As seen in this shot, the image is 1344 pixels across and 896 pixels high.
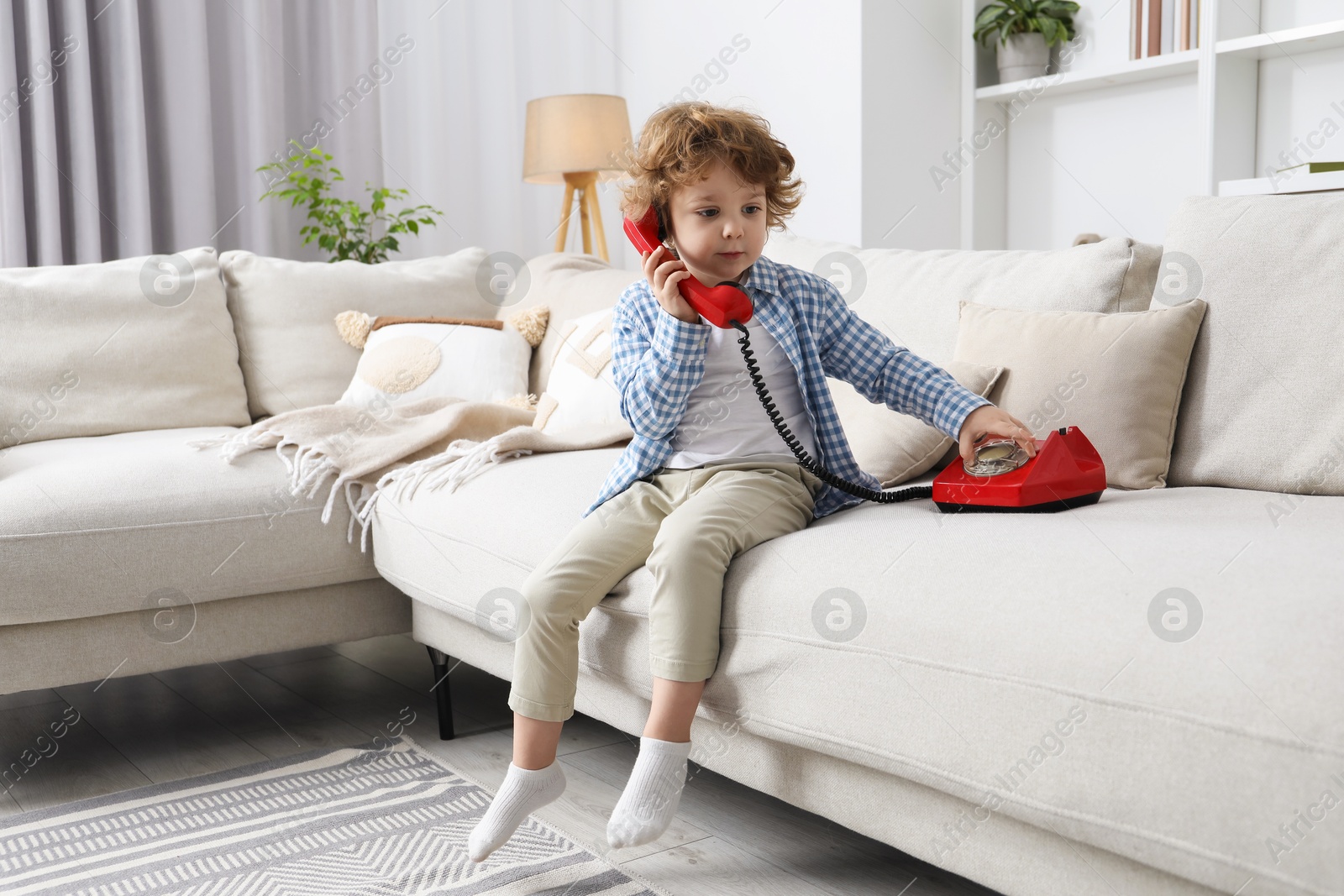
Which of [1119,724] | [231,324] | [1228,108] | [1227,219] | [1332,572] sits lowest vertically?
[1119,724]

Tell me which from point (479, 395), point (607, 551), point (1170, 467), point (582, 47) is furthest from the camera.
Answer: point (582, 47)

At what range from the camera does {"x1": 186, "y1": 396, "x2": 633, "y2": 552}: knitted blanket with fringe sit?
6.49 ft

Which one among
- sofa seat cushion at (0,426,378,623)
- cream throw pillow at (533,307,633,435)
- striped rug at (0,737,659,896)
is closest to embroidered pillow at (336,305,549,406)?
cream throw pillow at (533,307,633,435)

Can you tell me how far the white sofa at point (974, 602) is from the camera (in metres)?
0.92

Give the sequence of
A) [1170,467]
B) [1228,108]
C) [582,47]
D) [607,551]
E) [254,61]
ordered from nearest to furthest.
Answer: [607,551] < [1170,467] < [1228,108] < [254,61] < [582,47]

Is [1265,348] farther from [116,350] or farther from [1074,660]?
[116,350]

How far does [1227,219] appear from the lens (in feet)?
5.33

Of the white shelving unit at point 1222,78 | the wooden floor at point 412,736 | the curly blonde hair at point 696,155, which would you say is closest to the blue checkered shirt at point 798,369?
the curly blonde hair at point 696,155

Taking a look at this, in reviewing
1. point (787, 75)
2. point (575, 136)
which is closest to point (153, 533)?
point (575, 136)

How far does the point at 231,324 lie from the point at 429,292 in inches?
17.3

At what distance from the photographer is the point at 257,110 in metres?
3.52

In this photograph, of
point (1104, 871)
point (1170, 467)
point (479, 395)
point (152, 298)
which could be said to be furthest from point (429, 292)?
point (1104, 871)

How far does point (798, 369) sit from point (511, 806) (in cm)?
66

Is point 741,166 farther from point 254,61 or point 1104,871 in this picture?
point 254,61
